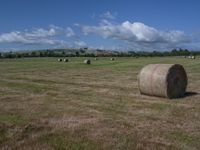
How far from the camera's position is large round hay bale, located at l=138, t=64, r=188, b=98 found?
47.7 ft

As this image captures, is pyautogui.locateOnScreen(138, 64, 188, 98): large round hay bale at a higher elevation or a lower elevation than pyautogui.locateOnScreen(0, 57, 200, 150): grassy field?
higher

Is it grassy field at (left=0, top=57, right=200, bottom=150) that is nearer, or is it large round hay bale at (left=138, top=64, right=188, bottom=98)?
grassy field at (left=0, top=57, right=200, bottom=150)

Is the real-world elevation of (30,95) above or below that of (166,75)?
below

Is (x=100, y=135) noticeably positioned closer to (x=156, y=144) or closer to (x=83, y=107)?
(x=156, y=144)

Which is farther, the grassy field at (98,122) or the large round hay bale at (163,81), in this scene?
the large round hay bale at (163,81)

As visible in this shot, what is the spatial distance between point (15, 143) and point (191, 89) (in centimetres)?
1139

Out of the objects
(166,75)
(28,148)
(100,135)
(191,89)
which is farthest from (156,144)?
(191,89)

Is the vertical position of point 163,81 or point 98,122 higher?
point 163,81

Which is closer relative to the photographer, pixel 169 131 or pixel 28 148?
pixel 28 148

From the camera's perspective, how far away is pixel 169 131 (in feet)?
28.0

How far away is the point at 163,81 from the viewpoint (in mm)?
14617

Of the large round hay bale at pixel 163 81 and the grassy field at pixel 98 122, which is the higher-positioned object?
the large round hay bale at pixel 163 81

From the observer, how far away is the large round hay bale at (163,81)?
47.7 ft

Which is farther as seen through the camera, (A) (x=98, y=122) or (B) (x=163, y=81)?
(B) (x=163, y=81)
